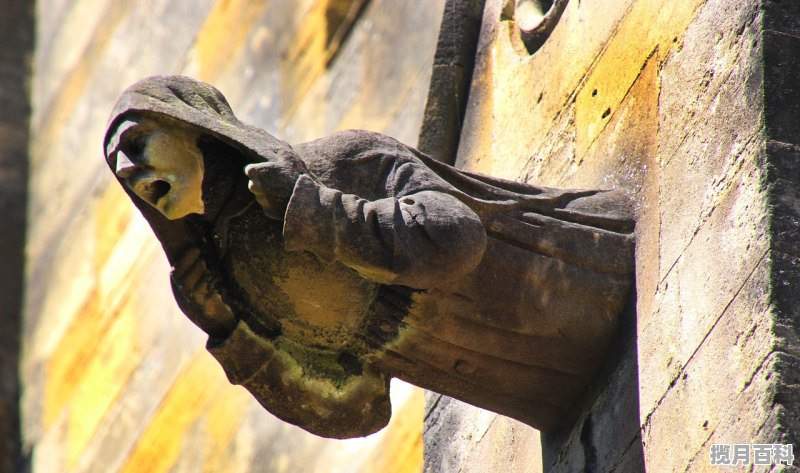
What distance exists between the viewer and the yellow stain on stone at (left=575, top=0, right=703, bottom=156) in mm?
3432

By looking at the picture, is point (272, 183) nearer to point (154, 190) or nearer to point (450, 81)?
point (154, 190)

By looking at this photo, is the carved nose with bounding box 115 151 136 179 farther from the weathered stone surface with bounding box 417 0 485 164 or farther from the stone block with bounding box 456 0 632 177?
the weathered stone surface with bounding box 417 0 485 164

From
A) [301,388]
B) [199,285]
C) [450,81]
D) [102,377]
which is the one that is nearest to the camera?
[199,285]

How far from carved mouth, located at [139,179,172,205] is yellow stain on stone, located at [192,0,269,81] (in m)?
4.07

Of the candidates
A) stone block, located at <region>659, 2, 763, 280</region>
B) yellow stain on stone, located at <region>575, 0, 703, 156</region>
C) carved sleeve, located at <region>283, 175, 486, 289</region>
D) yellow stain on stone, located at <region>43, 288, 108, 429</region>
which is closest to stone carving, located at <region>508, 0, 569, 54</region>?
yellow stain on stone, located at <region>575, 0, 703, 156</region>

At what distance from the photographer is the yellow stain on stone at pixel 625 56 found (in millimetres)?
3432

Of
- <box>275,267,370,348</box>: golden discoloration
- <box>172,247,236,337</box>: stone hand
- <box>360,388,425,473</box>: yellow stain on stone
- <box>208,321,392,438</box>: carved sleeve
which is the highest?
<box>275,267,370,348</box>: golden discoloration

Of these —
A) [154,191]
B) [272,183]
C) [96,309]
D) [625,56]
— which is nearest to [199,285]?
[154,191]

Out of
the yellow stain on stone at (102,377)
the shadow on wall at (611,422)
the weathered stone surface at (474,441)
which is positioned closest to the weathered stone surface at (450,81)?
the weathered stone surface at (474,441)

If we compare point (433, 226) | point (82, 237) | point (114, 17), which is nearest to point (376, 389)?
point (433, 226)

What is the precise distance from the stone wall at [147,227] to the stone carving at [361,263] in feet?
5.66

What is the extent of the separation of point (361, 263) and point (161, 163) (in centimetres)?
41

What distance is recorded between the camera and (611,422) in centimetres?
323

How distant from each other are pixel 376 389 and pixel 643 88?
2.64ft
